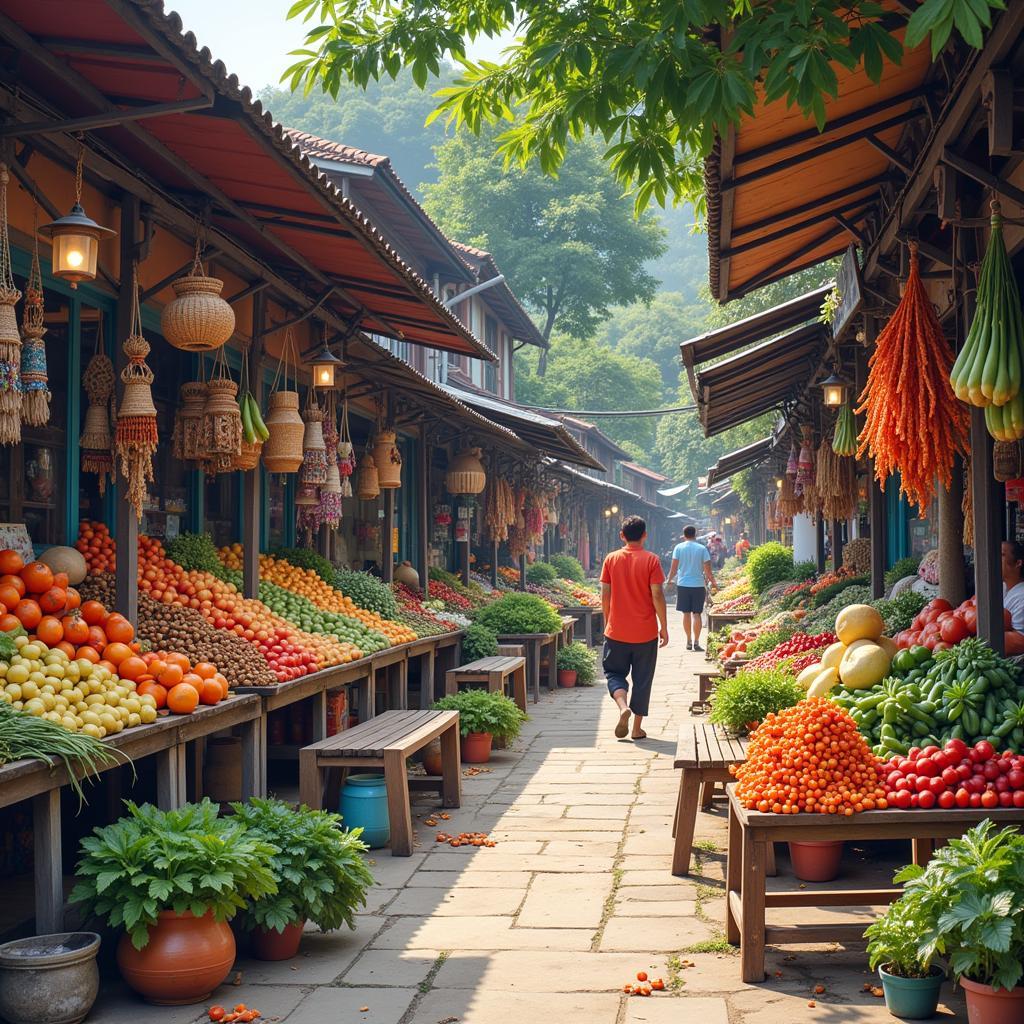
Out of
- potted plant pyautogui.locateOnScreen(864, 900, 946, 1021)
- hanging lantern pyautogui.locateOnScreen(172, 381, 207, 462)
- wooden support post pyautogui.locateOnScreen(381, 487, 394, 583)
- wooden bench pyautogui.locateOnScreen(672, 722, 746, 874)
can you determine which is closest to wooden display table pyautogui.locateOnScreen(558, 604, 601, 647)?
wooden support post pyautogui.locateOnScreen(381, 487, 394, 583)

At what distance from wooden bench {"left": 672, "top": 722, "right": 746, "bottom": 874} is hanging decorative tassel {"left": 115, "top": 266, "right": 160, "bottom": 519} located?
11.0ft

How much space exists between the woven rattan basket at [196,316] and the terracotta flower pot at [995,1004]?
16.6ft

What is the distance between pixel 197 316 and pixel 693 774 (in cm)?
376

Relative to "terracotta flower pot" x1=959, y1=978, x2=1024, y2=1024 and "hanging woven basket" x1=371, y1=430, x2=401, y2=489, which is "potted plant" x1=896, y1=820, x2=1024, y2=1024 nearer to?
A: "terracotta flower pot" x1=959, y1=978, x2=1024, y2=1024

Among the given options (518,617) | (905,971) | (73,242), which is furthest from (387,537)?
(905,971)

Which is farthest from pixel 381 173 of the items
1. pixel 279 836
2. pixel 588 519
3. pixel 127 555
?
pixel 588 519

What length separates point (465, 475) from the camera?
687 inches

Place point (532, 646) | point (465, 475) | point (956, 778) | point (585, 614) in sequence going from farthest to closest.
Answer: point (585, 614), point (465, 475), point (532, 646), point (956, 778)

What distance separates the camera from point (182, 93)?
5.78 meters

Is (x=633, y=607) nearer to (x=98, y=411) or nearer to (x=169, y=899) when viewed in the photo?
(x=98, y=411)

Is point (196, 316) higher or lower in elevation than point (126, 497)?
higher

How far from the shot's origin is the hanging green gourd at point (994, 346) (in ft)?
16.3

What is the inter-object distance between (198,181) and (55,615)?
274 centimetres

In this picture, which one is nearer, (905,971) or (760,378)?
(905,971)
